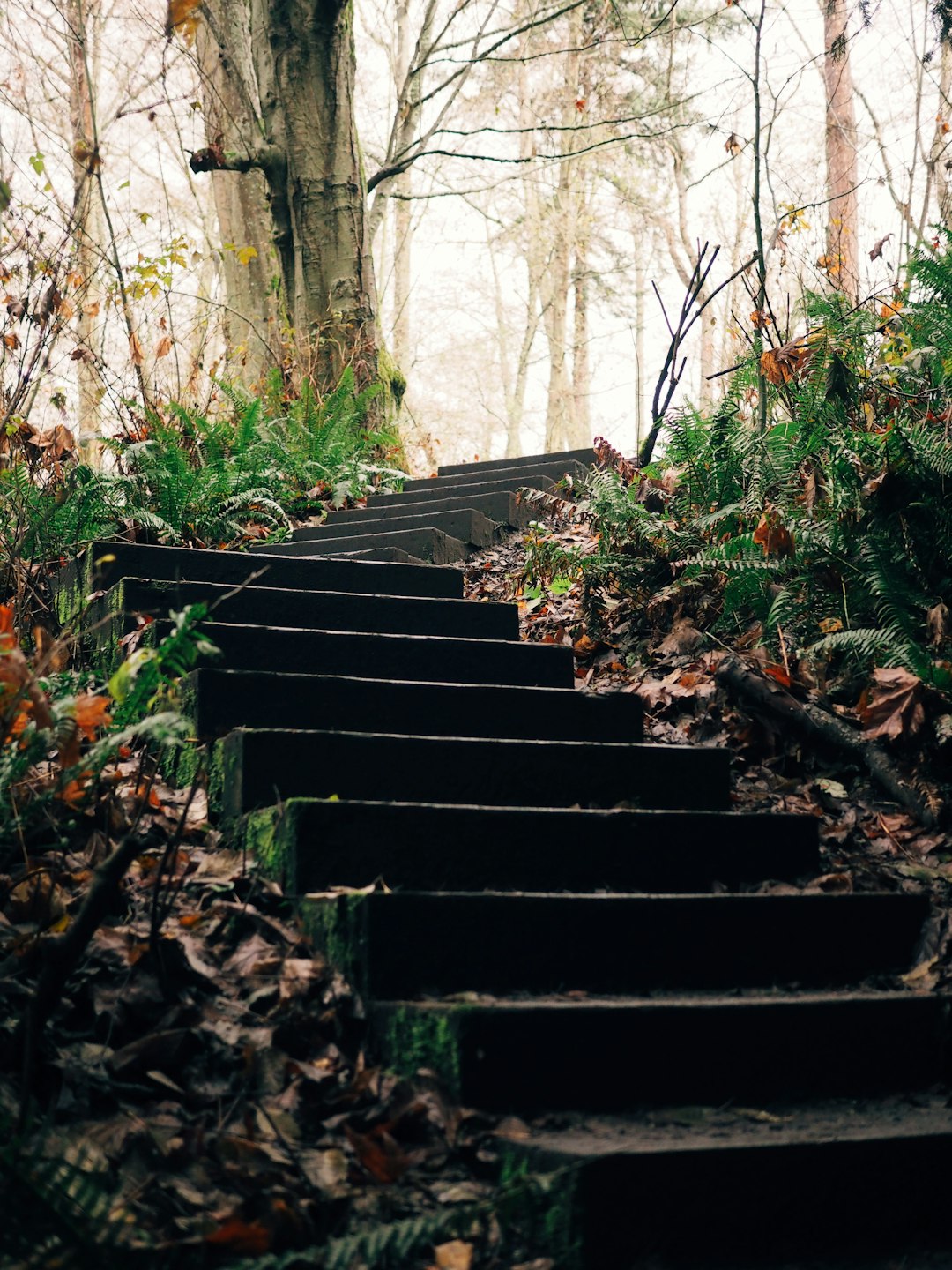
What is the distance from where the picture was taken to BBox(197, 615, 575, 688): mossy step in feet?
13.1

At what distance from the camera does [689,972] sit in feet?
8.88

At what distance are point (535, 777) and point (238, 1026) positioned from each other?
4.43 ft

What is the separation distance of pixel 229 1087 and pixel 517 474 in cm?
639

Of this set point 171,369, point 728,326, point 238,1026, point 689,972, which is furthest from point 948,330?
point 171,369

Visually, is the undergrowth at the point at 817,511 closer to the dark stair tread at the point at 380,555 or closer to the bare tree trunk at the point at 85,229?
the dark stair tread at the point at 380,555

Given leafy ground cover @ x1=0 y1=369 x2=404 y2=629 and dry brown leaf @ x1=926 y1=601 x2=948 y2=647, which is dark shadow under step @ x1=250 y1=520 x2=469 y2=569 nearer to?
leafy ground cover @ x1=0 y1=369 x2=404 y2=629

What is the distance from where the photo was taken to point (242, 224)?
10156mm

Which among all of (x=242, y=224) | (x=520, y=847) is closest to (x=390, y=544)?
(x=520, y=847)

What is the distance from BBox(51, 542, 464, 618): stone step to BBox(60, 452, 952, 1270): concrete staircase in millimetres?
303

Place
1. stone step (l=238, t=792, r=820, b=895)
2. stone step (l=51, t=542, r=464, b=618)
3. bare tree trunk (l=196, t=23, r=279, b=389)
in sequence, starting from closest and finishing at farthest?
stone step (l=238, t=792, r=820, b=895) → stone step (l=51, t=542, r=464, b=618) → bare tree trunk (l=196, t=23, r=279, b=389)

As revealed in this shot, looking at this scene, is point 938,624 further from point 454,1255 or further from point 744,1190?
point 454,1255

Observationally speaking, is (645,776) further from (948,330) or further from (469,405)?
(469,405)

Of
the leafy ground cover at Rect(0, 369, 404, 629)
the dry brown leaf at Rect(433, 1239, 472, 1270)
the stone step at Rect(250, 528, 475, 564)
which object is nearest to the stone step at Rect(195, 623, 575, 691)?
the leafy ground cover at Rect(0, 369, 404, 629)

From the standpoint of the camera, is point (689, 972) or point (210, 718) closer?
point (689, 972)
